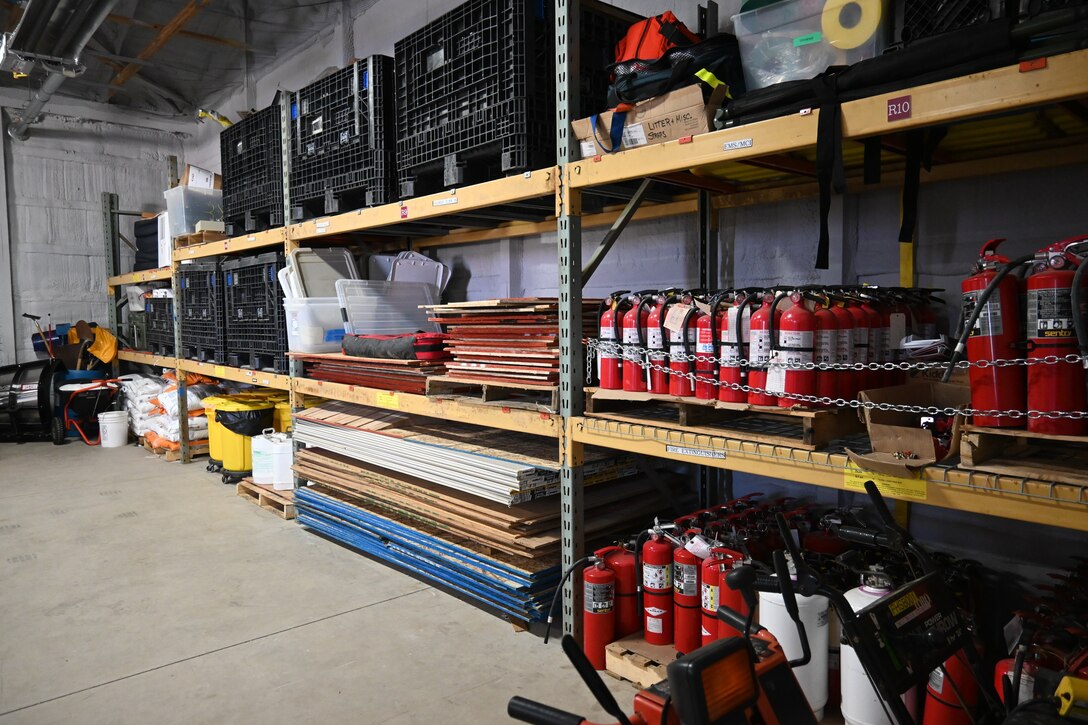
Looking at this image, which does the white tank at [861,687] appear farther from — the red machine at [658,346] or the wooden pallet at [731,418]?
the red machine at [658,346]

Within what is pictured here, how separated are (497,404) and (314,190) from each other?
6.87ft

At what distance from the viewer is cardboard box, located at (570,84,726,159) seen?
→ 2316 mm

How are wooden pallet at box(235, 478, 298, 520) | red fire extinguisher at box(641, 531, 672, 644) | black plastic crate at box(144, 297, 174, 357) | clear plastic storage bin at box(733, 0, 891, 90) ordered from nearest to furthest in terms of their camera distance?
clear plastic storage bin at box(733, 0, 891, 90), red fire extinguisher at box(641, 531, 672, 644), wooden pallet at box(235, 478, 298, 520), black plastic crate at box(144, 297, 174, 357)

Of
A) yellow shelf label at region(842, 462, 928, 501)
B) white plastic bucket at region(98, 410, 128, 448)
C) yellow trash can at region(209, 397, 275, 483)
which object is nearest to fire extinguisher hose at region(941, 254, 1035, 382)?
yellow shelf label at region(842, 462, 928, 501)

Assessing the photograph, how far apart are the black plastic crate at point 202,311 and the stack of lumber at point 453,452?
162 cm

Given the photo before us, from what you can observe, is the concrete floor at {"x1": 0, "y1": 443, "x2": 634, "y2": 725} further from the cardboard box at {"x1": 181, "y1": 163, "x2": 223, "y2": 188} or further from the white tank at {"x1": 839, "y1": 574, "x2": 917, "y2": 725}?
the cardboard box at {"x1": 181, "y1": 163, "x2": 223, "y2": 188}

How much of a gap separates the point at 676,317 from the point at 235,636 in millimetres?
2289

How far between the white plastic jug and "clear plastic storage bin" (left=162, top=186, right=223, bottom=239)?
7.67 feet

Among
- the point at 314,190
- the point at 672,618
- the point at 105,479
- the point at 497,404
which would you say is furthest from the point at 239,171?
the point at 672,618

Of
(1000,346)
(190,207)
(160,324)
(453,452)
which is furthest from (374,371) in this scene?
(160,324)

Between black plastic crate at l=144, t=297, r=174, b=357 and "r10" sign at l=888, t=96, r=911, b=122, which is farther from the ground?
"r10" sign at l=888, t=96, r=911, b=122

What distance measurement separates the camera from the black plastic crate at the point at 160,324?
7.07m

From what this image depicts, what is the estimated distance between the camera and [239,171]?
210 inches

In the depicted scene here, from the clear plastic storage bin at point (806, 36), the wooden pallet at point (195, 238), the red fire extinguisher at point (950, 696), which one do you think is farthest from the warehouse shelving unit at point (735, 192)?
the wooden pallet at point (195, 238)
